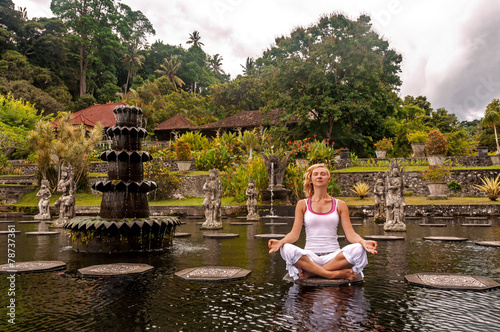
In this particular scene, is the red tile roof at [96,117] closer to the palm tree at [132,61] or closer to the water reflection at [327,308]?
the palm tree at [132,61]

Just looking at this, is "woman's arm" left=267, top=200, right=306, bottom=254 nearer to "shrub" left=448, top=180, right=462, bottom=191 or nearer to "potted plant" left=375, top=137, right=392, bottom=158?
"shrub" left=448, top=180, right=462, bottom=191

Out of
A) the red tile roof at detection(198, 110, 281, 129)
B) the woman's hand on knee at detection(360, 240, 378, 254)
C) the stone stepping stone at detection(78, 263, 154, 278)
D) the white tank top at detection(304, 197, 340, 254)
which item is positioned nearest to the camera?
the woman's hand on knee at detection(360, 240, 378, 254)

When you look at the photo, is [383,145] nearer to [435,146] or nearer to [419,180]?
[435,146]

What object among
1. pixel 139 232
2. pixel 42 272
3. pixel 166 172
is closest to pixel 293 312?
pixel 42 272

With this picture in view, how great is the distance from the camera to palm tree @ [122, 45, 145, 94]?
247 feet

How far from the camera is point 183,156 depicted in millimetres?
30391

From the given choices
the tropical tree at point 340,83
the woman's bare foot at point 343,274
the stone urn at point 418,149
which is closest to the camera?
the woman's bare foot at point 343,274

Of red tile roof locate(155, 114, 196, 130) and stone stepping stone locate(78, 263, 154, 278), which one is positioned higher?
red tile roof locate(155, 114, 196, 130)

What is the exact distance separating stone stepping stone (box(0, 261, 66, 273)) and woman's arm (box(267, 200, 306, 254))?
3.20 metres

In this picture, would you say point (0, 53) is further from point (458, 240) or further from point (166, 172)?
point (458, 240)

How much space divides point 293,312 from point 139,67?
3176 inches

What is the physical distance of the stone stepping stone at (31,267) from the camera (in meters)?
5.46

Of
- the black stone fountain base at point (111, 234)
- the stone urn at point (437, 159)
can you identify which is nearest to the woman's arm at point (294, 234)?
the black stone fountain base at point (111, 234)

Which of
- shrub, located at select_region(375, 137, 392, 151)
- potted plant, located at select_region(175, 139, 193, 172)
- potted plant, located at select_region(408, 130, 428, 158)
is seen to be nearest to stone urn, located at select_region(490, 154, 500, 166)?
potted plant, located at select_region(408, 130, 428, 158)
